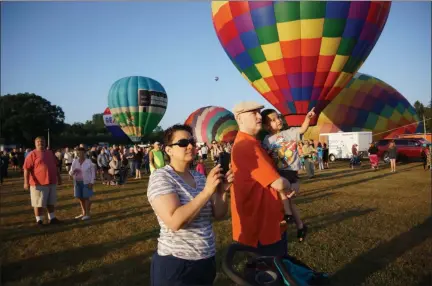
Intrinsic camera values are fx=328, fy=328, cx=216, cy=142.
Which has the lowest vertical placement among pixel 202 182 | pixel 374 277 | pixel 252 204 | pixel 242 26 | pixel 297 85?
pixel 374 277

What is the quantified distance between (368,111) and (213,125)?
15.8 m

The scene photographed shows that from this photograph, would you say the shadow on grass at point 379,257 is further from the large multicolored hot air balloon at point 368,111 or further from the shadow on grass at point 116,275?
the large multicolored hot air balloon at point 368,111

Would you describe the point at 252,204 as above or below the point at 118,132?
below

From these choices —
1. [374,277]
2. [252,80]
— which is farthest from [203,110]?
[374,277]

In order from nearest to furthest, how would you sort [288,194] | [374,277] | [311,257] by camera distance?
[288,194], [374,277], [311,257]

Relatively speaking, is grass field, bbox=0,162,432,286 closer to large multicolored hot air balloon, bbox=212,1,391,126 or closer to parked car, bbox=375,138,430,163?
large multicolored hot air balloon, bbox=212,1,391,126

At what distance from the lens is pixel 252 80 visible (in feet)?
44.5

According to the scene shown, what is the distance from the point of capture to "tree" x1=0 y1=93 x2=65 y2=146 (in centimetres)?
4931

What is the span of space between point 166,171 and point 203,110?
34479mm

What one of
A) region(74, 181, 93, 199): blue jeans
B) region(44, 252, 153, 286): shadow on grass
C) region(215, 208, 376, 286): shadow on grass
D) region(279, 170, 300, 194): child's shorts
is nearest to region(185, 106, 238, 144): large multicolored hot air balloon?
region(215, 208, 376, 286): shadow on grass

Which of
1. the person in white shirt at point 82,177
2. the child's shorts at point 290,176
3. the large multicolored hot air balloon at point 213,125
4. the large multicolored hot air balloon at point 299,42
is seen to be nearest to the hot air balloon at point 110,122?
the large multicolored hot air balloon at point 213,125

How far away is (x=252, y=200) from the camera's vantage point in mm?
2322

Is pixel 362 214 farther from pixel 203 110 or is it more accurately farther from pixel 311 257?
pixel 203 110

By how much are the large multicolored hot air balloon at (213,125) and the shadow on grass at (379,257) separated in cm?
2846
